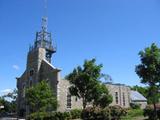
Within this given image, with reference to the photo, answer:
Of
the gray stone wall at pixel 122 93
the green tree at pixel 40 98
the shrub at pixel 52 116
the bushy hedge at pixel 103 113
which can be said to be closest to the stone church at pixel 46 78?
the gray stone wall at pixel 122 93

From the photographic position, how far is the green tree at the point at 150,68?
23.9 metres

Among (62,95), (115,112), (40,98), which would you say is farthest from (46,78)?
(115,112)

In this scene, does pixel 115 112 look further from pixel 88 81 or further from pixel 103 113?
pixel 88 81

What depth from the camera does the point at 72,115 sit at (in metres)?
37.9

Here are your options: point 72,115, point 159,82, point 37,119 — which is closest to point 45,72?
point 72,115

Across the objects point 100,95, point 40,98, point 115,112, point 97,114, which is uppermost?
point 100,95

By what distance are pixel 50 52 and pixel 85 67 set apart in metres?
25.1

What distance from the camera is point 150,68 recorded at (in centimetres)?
2380

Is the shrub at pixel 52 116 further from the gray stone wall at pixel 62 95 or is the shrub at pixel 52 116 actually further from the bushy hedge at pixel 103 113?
the gray stone wall at pixel 62 95

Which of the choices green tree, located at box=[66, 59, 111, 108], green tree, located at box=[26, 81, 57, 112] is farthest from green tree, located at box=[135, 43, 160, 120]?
green tree, located at box=[26, 81, 57, 112]

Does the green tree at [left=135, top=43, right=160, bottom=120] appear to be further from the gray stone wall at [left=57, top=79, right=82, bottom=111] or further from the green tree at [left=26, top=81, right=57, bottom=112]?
the gray stone wall at [left=57, top=79, right=82, bottom=111]

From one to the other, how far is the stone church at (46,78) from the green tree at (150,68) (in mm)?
24296

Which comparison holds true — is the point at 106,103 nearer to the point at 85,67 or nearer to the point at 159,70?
the point at 85,67

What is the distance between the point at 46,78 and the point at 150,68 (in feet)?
99.6
